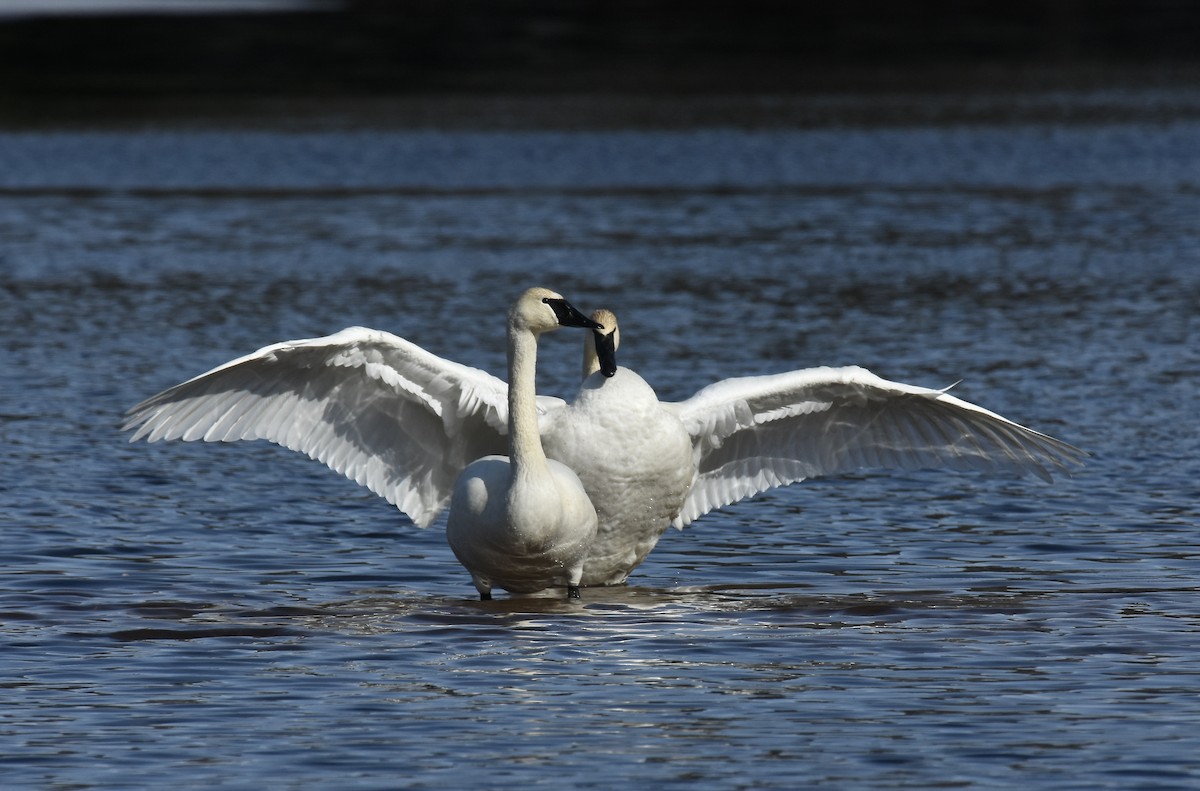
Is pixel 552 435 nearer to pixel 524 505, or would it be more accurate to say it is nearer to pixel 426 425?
pixel 524 505

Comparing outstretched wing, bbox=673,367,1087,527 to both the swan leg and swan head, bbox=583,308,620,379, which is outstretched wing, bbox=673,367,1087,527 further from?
the swan leg

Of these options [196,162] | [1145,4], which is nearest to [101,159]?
[196,162]

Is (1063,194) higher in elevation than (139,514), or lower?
higher

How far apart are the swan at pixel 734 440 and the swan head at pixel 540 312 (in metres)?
0.17

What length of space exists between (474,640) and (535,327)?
1588 millimetres

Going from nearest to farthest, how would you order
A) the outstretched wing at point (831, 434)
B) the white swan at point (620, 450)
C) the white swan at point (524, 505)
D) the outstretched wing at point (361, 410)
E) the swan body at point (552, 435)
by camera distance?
the white swan at point (524, 505)
the swan body at point (552, 435)
the white swan at point (620, 450)
the outstretched wing at point (361, 410)
the outstretched wing at point (831, 434)

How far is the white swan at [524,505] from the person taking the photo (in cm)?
943

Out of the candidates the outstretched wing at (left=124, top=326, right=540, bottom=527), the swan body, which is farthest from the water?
the outstretched wing at (left=124, top=326, right=540, bottom=527)

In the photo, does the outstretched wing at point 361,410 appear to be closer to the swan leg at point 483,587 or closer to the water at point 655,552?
the water at point 655,552

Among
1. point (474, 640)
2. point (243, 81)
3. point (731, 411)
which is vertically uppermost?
point (243, 81)

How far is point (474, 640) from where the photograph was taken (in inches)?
361

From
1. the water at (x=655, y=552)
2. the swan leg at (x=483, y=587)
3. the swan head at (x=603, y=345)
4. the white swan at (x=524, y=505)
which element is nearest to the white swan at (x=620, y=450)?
the swan head at (x=603, y=345)

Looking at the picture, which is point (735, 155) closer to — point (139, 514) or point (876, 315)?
point (876, 315)

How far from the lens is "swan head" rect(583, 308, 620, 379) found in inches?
381
